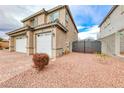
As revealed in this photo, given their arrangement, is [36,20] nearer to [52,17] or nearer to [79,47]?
[52,17]

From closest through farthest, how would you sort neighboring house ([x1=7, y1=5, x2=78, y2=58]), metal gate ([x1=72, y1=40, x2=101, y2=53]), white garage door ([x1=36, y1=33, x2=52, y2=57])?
neighboring house ([x1=7, y1=5, x2=78, y2=58]), white garage door ([x1=36, y1=33, x2=52, y2=57]), metal gate ([x1=72, y1=40, x2=101, y2=53])

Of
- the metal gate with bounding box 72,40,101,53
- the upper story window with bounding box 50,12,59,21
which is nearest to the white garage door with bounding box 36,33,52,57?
the upper story window with bounding box 50,12,59,21

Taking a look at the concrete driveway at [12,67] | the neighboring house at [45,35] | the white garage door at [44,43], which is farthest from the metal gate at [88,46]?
the concrete driveway at [12,67]

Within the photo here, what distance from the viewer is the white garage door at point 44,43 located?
845 cm

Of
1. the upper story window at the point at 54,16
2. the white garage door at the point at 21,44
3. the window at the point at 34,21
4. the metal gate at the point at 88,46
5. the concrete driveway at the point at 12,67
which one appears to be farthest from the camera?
the metal gate at the point at 88,46

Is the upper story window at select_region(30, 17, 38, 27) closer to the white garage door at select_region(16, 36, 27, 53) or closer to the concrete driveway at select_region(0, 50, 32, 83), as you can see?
the white garage door at select_region(16, 36, 27, 53)

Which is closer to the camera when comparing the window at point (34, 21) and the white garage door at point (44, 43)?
the white garage door at point (44, 43)

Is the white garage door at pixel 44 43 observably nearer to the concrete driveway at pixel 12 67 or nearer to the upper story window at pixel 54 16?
the concrete driveway at pixel 12 67

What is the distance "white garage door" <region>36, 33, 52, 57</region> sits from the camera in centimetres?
845

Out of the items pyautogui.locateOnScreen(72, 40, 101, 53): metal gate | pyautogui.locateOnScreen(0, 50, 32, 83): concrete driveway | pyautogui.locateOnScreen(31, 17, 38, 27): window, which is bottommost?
pyautogui.locateOnScreen(0, 50, 32, 83): concrete driveway

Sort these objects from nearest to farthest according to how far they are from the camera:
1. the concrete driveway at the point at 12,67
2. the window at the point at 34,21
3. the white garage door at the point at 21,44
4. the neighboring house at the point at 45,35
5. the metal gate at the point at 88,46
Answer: the concrete driveway at the point at 12,67 → the neighboring house at the point at 45,35 → the white garage door at the point at 21,44 → the window at the point at 34,21 → the metal gate at the point at 88,46

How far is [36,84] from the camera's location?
314 centimetres
